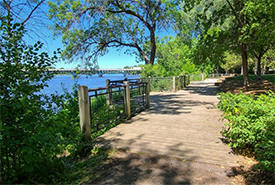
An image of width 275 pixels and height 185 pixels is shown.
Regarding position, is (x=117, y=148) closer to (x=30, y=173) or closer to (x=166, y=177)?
(x=166, y=177)

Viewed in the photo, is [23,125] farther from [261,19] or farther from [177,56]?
[177,56]

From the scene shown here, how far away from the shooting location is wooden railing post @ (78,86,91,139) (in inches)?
143

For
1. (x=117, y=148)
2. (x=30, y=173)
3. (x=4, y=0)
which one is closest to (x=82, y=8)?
(x=4, y=0)

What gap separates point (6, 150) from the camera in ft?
7.37

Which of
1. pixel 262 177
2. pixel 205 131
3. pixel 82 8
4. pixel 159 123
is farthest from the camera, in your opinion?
pixel 82 8

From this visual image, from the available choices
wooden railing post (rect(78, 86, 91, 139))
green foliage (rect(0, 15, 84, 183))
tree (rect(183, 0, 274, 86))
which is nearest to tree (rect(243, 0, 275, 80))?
tree (rect(183, 0, 274, 86))

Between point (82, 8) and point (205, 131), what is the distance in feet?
23.7

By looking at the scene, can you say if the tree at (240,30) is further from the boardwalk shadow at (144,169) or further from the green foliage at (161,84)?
the boardwalk shadow at (144,169)

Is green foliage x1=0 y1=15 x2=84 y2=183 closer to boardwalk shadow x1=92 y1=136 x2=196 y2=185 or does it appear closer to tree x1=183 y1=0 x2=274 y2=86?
boardwalk shadow x1=92 y1=136 x2=196 y2=185

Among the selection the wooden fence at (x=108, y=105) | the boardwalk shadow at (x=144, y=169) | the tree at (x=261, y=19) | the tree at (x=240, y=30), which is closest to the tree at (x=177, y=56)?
the tree at (x=240, y=30)

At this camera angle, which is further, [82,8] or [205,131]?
[82,8]

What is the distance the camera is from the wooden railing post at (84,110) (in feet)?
11.9

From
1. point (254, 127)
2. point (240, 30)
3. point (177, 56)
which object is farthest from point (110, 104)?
point (177, 56)

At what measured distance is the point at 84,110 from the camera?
368 cm
